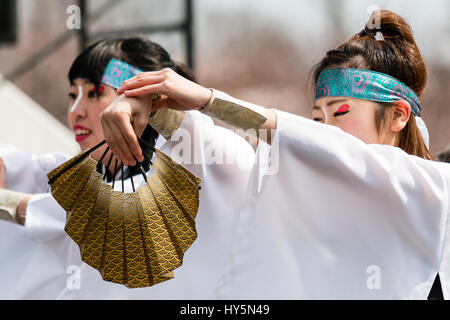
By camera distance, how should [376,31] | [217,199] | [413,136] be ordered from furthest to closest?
1. [376,31]
2. [413,136]
3. [217,199]

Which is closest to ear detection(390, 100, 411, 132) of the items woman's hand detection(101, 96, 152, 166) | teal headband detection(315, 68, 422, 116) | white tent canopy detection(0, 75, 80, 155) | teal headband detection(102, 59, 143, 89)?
teal headband detection(315, 68, 422, 116)

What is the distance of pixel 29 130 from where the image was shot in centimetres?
481

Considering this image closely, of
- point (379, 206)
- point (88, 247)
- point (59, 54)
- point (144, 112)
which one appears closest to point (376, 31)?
point (379, 206)

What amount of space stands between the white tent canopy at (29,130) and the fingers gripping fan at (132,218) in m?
3.16

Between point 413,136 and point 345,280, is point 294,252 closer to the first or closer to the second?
point 345,280

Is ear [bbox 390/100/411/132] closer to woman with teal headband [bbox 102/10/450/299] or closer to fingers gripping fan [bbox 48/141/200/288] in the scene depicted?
woman with teal headband [bbox 102/10/450/299]

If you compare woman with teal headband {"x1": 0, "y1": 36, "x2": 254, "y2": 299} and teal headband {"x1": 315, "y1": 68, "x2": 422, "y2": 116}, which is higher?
teal headband {"x1": 315, "y1": 68, "x2": 422, "y2": 116}

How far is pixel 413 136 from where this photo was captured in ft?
6.15

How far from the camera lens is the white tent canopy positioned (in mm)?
4684

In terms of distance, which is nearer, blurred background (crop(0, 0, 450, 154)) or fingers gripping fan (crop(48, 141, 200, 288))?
fingers gripping fan (crop(48, 141, 200, 288))

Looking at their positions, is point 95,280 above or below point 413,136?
below

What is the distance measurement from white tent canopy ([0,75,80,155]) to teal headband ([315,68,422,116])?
3.06 meters

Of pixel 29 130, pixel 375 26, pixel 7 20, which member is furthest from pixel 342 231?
pixel 29 130
